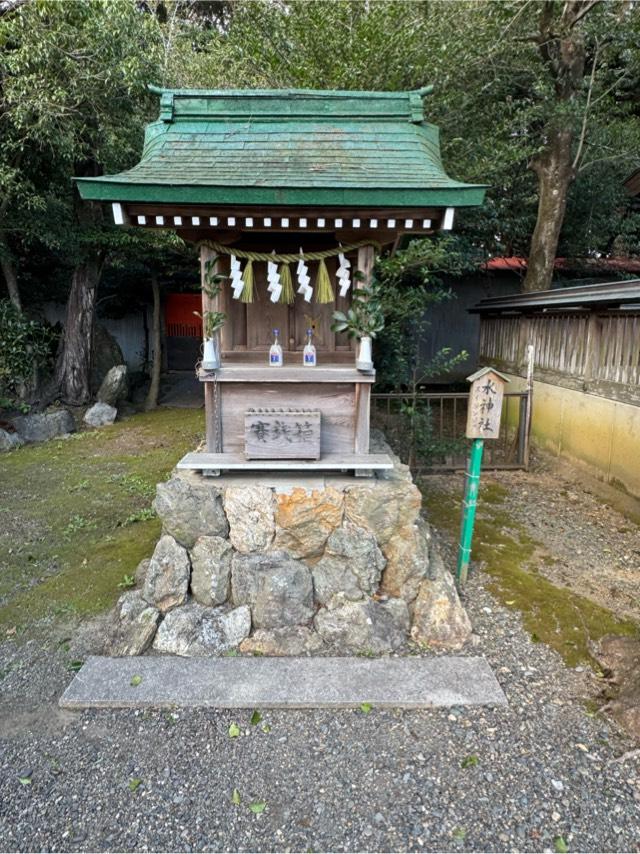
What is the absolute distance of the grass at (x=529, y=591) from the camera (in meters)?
4.09

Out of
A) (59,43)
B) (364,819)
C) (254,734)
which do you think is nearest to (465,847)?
(364,819)

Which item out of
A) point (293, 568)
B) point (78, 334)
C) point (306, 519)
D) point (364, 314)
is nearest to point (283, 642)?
point (293, 568)

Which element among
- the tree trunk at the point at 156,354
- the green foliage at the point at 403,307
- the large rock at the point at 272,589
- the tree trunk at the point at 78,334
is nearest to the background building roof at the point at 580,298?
the green foliage at the point at 403,307

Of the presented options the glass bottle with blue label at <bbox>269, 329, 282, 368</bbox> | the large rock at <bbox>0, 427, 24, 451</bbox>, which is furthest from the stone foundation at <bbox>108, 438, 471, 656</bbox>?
the large rock at <bbox>0, 427, 24, 451</bbox>

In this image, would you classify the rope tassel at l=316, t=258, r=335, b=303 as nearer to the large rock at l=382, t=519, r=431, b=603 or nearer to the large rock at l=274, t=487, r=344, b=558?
the large rock at l=274, t=487, r=344, b=558

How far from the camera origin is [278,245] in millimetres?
4793

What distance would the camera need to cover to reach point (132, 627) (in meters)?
3.97

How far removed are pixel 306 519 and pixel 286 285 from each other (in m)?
2.08

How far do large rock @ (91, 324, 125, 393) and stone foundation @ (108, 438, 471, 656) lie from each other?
9.37m

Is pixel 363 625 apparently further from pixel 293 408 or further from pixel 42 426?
pixel 42 426

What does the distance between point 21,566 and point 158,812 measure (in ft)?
11.4

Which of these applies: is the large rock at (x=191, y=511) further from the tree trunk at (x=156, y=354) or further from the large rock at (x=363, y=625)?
the tree trunk at (x=156, y=354)

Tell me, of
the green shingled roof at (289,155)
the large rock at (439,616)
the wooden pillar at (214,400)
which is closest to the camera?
the green shingled roof at (289,155)

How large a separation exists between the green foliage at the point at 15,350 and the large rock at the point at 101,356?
1.49 metres
